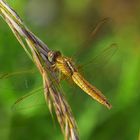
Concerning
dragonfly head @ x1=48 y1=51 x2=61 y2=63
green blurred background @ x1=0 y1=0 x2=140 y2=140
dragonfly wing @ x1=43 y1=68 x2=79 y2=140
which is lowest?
dragonfly wing @ x1=43 y1=68 x2=79 y2=140

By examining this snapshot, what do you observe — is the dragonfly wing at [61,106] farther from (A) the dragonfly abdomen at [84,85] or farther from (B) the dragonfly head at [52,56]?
(A) the dragonfly abdomen at [84,85]

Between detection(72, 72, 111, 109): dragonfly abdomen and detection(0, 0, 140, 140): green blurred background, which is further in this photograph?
detection(0, 0, 140, 140): green blurred background

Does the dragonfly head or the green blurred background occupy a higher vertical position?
the green blurred background

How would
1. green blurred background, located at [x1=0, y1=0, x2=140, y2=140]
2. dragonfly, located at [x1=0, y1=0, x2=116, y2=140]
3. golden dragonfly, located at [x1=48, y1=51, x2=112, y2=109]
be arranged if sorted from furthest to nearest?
green blurred background, located at [x1=0, y1=0, x2=140, y2=140] < golden dragonfly, located at [x1=48, y1=51, x2=112, y2=109] < dragonfly, located at [x1=0, y1=0, x2=116, y2=140]

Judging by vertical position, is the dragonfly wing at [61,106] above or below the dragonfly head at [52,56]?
below

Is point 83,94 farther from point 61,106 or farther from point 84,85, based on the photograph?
point 61,106

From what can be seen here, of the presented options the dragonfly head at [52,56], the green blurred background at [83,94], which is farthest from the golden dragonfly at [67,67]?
the green blurred background at [83,94]

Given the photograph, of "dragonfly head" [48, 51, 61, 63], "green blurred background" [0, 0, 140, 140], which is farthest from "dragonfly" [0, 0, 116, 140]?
"green blurred background" [0, 0, 140, 140]

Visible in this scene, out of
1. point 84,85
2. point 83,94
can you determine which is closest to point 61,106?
point 84,85

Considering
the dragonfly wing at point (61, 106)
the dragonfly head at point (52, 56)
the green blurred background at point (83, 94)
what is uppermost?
the green blurred background at point (83, 94)

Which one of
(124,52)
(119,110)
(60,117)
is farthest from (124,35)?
(60,117)

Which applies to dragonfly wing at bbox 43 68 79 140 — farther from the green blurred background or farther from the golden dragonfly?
the green blurred background

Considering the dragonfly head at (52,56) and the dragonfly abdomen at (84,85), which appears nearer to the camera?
the dragonfly head at (52,56)

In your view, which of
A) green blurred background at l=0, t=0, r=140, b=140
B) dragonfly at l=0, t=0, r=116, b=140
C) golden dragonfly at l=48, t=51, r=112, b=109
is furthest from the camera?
green blurred background at l=0, t=0, r=140, b=140
